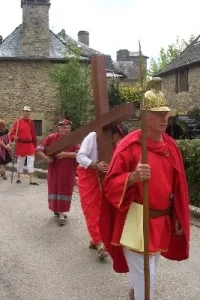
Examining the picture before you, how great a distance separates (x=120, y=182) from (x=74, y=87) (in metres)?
21.8

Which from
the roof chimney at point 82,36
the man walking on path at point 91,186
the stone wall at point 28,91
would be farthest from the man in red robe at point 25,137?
the roof chimney at point 82,36

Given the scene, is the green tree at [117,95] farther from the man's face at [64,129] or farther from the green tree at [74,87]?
the man's face at [64,129]

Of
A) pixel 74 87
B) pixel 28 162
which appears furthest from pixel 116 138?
pixel 74 87

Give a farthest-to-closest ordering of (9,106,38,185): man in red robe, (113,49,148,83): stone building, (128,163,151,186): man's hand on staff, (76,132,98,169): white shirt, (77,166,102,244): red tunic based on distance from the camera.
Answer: (113,49,148,83): stone building
(9,106,38,185): man in red robe
(77,166,102,244): red tunic
(76,132,98,169): white shirt
(128,163,151,186): man's hand on staff

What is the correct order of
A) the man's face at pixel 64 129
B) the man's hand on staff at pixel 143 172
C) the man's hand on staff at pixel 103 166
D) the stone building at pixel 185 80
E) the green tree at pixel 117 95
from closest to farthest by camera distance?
the man's hand on staff at pixel 143 172 → the man's hand on staff at pixel 103 166 → the man's face at pixel 64 129 → the green tree at pixel 117 95 → the stone building at pixel 185 80

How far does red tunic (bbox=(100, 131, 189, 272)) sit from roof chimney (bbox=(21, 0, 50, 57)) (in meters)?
23.8

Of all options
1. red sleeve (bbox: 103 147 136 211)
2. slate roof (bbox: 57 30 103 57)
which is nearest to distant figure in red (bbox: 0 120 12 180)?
slate roof (bbox: 57 30 103 57)

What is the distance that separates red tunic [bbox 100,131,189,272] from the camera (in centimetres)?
365

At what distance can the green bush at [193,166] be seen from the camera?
10.0 metres

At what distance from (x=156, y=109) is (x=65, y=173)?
4553 mm

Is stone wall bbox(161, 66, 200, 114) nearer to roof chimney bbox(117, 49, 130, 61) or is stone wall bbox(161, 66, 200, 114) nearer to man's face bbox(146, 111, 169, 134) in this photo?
man's face bbox(146, 111, 169, 134)

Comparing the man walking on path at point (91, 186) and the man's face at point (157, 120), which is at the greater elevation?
the man's face at point (157, 120)

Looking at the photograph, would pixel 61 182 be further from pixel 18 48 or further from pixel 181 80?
→ pixel 181 80

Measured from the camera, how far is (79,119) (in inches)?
999
